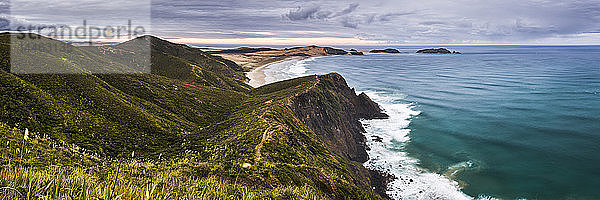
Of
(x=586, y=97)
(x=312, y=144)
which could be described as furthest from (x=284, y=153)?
(x=586, y=97)

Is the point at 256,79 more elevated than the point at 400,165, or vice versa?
the point at 256,79

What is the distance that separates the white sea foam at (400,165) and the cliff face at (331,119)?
2.10 m

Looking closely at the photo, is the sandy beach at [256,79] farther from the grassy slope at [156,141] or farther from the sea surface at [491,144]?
the grassy slope at [156,141]

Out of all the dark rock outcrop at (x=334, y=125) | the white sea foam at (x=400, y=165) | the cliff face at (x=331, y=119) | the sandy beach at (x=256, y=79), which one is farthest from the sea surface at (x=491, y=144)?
the sandy beach at (x=256, y=79)

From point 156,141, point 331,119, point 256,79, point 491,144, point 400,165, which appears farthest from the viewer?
point 256,79

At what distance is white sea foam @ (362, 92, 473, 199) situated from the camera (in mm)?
28484

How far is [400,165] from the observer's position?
115 feet

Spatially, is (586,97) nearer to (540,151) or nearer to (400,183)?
(540,151)

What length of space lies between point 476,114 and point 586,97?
33.9 meters

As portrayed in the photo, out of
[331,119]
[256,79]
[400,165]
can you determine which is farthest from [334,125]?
[256,79]

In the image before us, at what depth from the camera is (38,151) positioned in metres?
12.0

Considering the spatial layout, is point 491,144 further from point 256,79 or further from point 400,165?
point 256,79

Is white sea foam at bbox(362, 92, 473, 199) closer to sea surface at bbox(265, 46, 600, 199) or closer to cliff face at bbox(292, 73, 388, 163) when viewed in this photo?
sea surface at bbox(265, 46, 600, 199)

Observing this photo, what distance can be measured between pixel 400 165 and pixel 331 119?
10144mm
